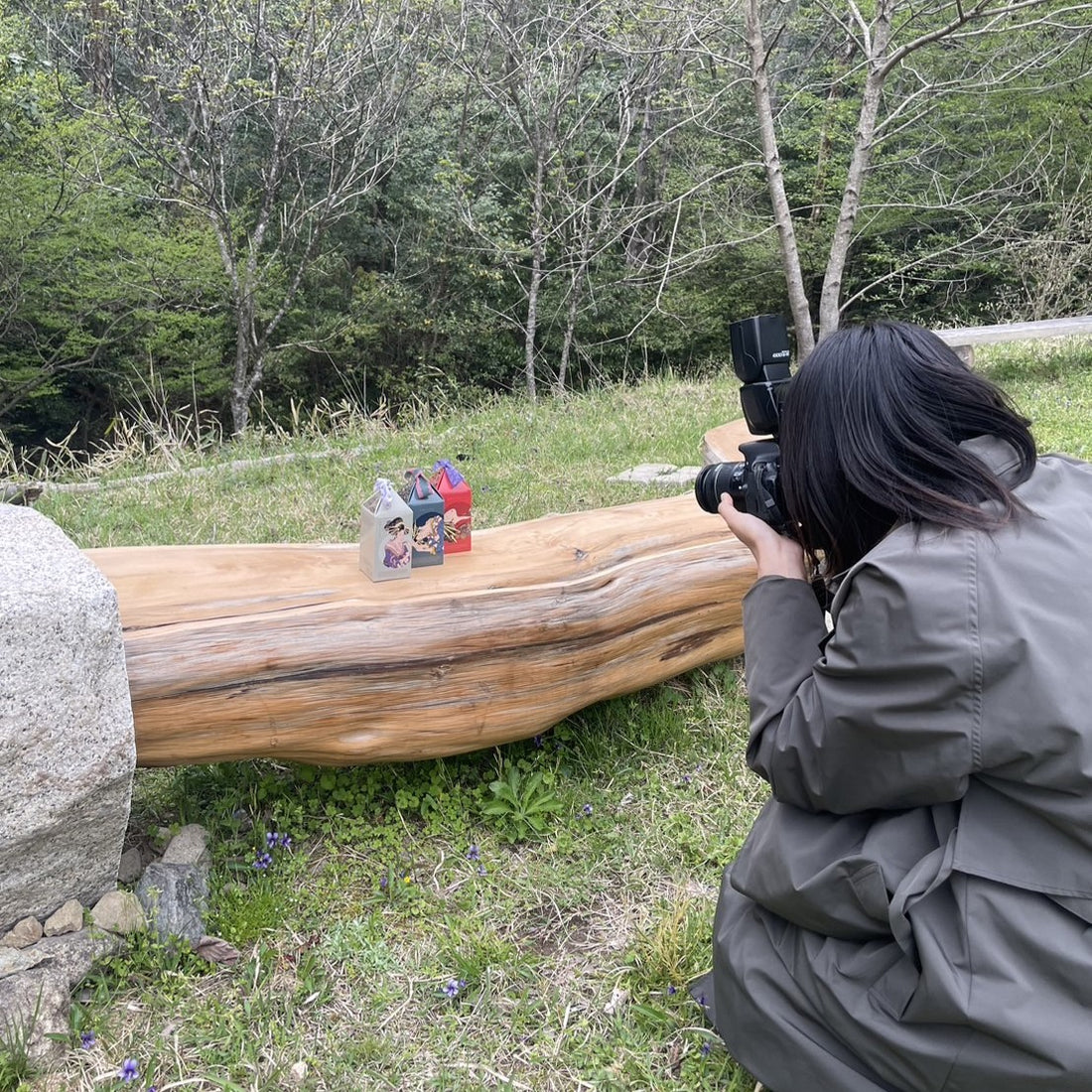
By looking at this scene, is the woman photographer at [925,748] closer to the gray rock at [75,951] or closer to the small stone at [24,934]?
the gray rock at [75,951]

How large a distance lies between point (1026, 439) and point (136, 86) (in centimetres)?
1321

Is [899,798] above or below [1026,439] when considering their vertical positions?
below

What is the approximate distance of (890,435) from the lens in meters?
1.50

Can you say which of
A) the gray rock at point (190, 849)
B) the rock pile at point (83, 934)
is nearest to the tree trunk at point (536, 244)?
the gray rock at point (190, 849)

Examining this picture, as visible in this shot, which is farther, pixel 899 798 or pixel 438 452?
pixel 438 452

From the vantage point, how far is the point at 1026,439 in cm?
157

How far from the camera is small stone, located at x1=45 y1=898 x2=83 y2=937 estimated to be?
214cm

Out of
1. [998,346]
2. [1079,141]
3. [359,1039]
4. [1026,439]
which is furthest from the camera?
[1079,141]

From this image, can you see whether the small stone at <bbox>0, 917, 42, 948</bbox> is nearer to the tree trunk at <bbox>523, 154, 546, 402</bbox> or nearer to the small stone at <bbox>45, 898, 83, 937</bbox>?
the small stone at <bbox>45, 898, 83, 937</bbox>

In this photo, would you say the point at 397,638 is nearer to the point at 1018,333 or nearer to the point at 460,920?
the point at 460,920

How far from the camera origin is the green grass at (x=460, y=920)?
1.99 meters

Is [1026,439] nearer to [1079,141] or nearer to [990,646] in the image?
[990,646]

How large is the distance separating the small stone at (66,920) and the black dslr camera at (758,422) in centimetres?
170

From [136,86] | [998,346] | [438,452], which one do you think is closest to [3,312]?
[136,86]
